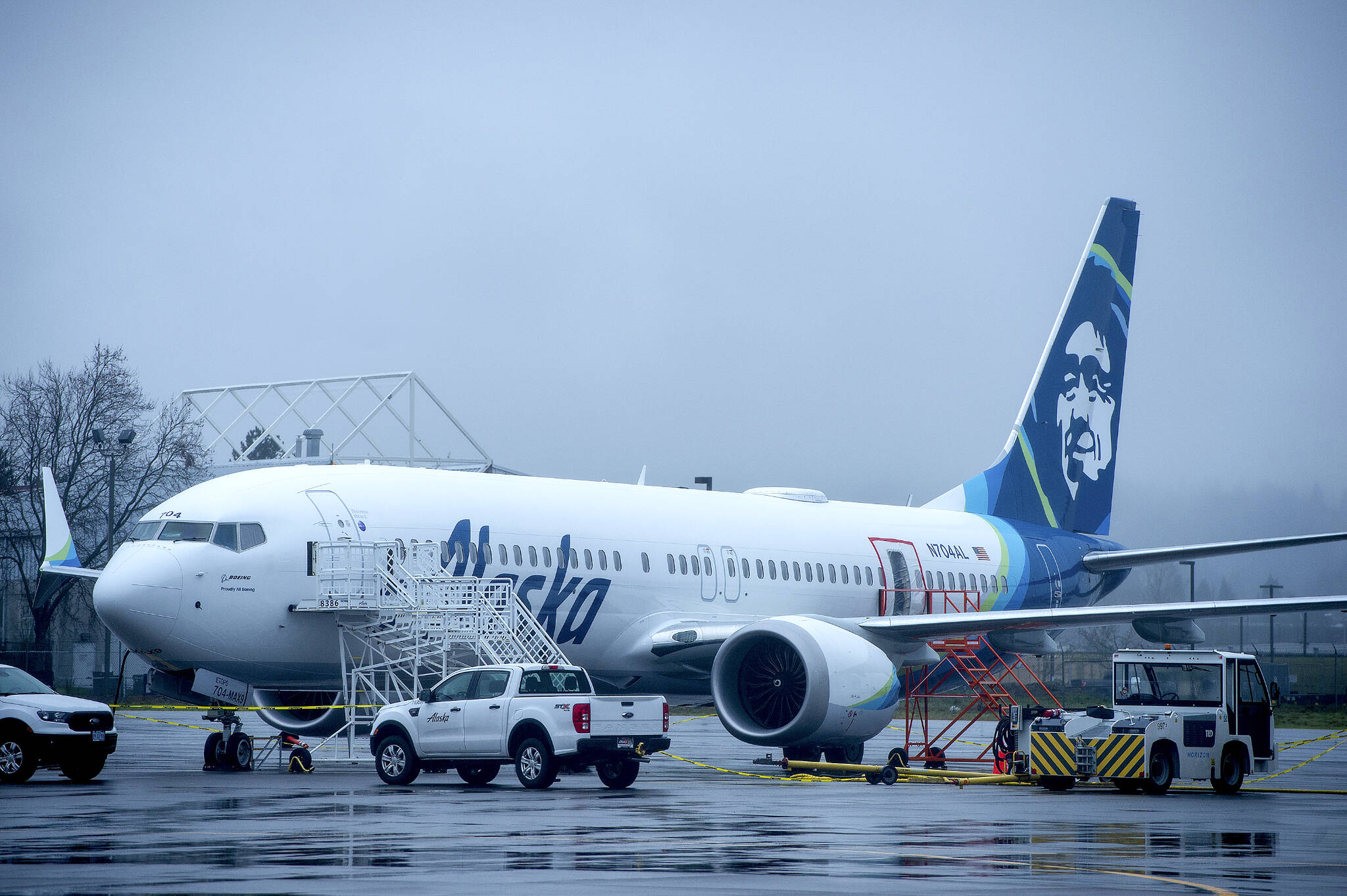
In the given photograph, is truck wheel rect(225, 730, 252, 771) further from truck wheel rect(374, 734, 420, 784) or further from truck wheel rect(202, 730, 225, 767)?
truck wheel rect(374, 734, 420, 784)

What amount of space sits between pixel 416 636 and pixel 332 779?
7.62 feet

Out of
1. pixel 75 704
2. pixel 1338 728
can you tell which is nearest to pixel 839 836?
pixel 75 704

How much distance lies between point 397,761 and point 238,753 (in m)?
3.90

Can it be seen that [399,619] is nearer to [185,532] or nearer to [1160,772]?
[185,532]

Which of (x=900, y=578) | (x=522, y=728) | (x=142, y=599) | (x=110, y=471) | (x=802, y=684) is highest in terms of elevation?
(x=110, y=471)

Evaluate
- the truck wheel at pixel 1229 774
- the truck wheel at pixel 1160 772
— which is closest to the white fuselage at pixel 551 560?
the truck wheel at pixel 1160 772

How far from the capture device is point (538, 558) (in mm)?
25484

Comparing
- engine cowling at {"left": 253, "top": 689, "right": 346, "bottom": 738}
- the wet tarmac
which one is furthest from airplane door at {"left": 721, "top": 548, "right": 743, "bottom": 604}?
engine cowling at {"left": 253, "top": 689, "right": 346, "bottom": 738}

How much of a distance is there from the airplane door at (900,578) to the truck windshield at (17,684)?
1613cm

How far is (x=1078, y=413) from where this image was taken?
3697 cm

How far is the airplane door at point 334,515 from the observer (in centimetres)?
2333

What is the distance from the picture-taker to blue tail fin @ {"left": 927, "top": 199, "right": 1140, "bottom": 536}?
36062mm

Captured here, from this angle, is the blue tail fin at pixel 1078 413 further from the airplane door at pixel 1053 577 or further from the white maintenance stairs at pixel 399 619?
the white maintenance stairs at pixel 399 619

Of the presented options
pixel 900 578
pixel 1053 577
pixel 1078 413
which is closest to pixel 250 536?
pixel 900 578
